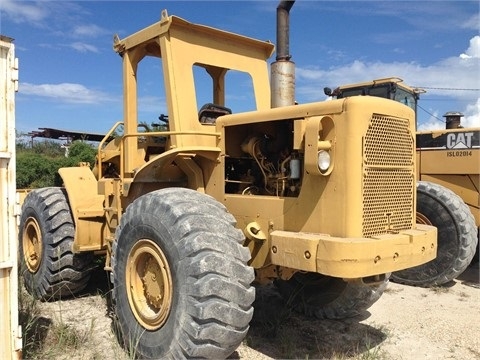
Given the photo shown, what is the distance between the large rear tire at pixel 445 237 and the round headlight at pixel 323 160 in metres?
3.86

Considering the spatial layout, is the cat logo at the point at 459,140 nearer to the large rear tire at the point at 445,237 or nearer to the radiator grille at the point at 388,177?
the large rear tire at the point at 445,237

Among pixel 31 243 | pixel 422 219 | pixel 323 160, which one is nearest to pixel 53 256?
pixel 31 243

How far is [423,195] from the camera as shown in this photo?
693 centimetres

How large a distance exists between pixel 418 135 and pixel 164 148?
4773 millimetres

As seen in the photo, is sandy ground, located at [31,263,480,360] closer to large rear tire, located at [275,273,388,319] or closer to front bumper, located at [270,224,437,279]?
large rear tire, located at [275,273,388,319]

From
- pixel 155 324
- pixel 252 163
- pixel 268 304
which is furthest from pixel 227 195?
pixel 268 304

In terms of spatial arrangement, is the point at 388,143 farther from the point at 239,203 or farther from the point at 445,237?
the point at 445,237

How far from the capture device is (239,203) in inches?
165

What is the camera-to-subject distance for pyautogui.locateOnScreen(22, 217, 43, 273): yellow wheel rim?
231 inches

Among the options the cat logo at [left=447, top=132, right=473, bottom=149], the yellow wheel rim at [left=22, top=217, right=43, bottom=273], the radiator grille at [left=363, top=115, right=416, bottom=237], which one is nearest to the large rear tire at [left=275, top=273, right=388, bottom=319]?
the radiator grille at [left=363, top=115, right=416, bottom=237]

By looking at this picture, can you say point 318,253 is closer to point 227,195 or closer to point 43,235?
point 227,195

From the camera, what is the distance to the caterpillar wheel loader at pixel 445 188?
6.65 m

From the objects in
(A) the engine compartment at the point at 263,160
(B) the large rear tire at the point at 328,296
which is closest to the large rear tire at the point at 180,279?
(A) the engine compartment at the point at 263,160

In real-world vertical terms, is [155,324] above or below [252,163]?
below
